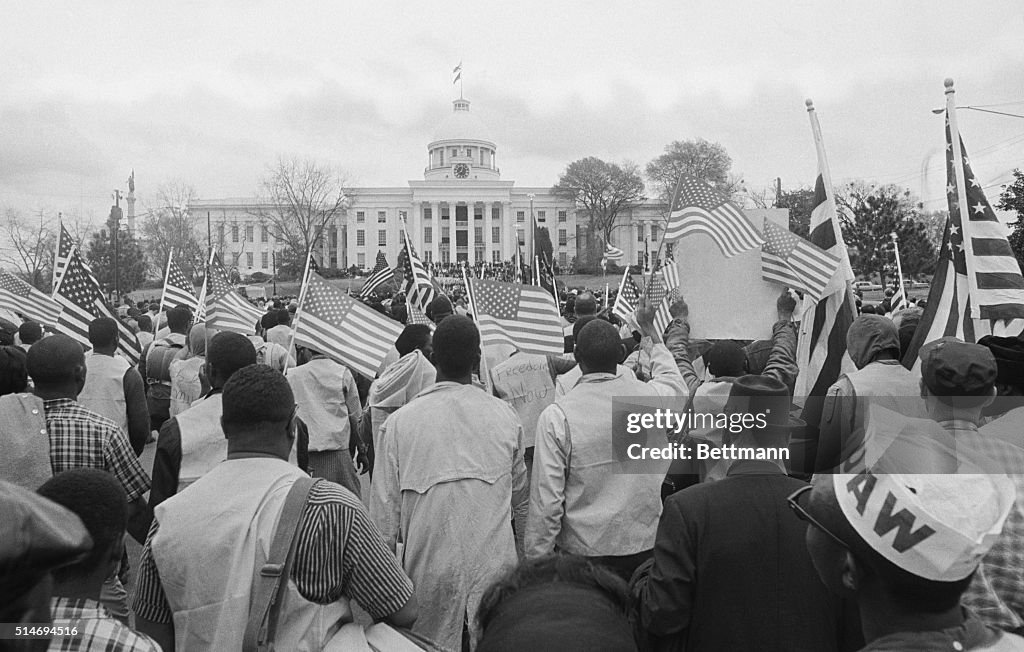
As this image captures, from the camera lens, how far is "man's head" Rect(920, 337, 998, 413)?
Result: 3.24 metres

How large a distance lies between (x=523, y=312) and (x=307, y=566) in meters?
3.94

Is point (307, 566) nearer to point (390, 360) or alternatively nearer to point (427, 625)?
point (427, 625)

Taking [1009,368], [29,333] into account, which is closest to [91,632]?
[1009,368]

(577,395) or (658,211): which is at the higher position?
(658,211)

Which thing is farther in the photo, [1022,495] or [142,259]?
[142,259]

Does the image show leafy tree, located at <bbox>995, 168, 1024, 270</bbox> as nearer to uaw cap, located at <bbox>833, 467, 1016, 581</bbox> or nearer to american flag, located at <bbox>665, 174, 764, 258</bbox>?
american flag, located at <bbox>665, 174, 764, 258</bbox>

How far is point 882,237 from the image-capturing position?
30891mm

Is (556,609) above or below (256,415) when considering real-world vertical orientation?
below

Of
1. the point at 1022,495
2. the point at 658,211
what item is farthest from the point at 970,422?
the point at 658,211

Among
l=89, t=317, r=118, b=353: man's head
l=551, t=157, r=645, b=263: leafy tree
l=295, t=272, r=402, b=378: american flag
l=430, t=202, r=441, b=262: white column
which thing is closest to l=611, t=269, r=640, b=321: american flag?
l=295, t=272, r=402, b=378: american flag

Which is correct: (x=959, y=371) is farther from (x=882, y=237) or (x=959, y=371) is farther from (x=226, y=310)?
(x=882, y=237)

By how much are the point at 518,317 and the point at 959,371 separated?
135 inches

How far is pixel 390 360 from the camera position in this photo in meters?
7.44

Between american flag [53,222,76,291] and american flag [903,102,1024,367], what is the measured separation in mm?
7899
